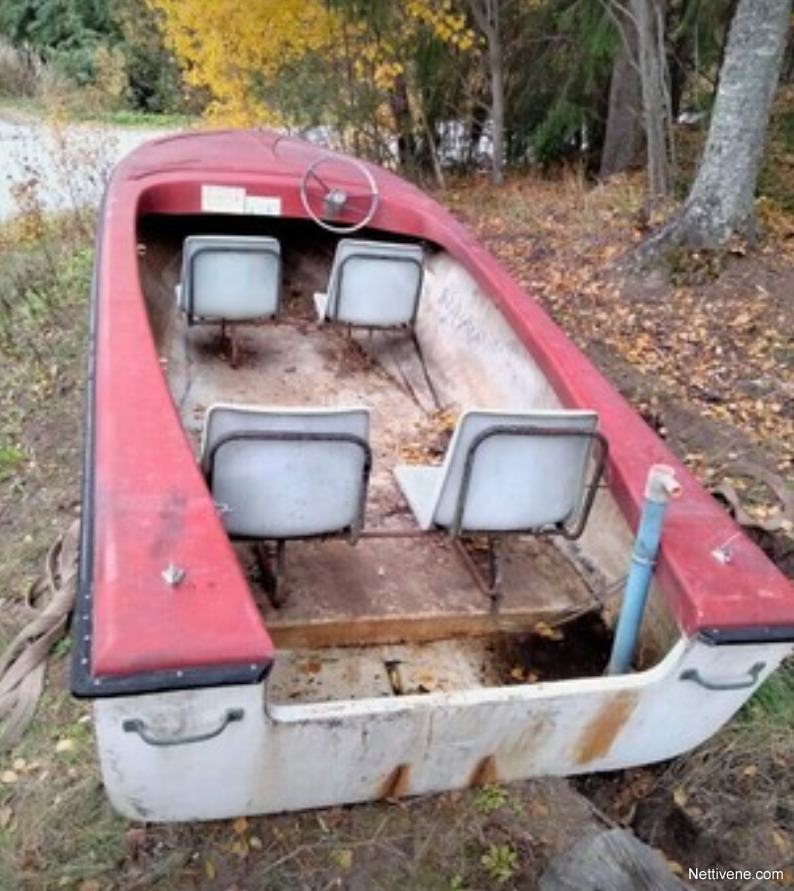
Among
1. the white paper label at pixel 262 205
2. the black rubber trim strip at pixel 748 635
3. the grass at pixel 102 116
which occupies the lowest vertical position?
the grass at pixel 102 116

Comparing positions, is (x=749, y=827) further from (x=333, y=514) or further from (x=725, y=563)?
(x=333, y=514)

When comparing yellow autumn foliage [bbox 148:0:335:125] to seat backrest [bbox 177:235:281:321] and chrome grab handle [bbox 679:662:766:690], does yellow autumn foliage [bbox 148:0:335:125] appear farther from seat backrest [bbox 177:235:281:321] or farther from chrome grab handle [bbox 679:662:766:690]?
chrome grab handle [bbox 679:662:766:690]

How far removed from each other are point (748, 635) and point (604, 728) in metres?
0.47

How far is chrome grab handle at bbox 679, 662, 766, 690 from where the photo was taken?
229 cm

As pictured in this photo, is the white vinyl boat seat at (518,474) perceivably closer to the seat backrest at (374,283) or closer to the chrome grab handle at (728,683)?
the chrome grab handle at (728,683)

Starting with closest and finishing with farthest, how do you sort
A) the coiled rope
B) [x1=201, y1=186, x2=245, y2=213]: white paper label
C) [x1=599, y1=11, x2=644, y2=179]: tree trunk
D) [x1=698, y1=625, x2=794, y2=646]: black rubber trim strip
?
[x1=698, y1=625, x2=794, y2=646]: black rubber trim strip
the coiled rope
[x1=201, y1=186, x2=245, y2=213]: white paper label
[x1=599, y1=11, x2=644, y2=179]: tree trunk

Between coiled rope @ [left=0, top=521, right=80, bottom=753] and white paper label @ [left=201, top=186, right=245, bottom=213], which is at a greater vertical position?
white paper label @ [left=201, top=186, right=245, bottom=213]

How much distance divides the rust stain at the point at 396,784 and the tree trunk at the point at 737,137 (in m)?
4.58

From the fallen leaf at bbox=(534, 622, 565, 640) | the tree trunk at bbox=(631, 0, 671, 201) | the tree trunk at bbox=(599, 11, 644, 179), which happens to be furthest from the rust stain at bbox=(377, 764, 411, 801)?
the tree trunk at bbox=(599, 11, 644, 179)

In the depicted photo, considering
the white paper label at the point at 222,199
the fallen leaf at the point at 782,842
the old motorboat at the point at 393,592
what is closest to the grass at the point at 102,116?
the white paper label at the point at 222,199

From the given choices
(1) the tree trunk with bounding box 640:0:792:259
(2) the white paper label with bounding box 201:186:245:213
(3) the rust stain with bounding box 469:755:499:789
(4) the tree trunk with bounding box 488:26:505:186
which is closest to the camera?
(3) the rust stain with bounding box 469:755:499:789

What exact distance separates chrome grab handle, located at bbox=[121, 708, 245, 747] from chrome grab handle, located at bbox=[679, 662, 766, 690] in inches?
44.3

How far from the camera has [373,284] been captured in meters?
4.52

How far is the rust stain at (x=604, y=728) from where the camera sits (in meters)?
2.30
